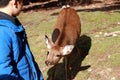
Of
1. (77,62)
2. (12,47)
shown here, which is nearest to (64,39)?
(77,62)

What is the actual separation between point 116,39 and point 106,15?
2.67 meters

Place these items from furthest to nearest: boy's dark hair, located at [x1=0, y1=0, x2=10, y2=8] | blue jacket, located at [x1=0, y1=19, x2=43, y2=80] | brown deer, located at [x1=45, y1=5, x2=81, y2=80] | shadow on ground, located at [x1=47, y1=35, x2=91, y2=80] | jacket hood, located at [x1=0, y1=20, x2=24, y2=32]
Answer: shadow on ground, located at [x1=47, y1=35, x2=91, y2=80] < brown deer, located at [x1=45, y1=5, x2=81, y2=80] < boy's dark hair, located at [x1=0, y1=0, x2=10, y2=8] < jacket hood, located at [x1=0, y1=20, x2=24, y2=32] < blue jacket, located at [x1=0, y1=19, x2=43, y2=80]

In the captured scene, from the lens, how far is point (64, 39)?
7.75m

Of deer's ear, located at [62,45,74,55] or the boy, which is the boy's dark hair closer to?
the boy

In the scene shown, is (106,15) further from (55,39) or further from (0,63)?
(0,63)

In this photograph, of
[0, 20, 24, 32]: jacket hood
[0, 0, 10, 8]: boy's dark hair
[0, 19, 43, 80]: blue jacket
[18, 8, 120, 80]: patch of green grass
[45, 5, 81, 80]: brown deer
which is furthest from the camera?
[18, 8, 120, 80]: patch of green grass

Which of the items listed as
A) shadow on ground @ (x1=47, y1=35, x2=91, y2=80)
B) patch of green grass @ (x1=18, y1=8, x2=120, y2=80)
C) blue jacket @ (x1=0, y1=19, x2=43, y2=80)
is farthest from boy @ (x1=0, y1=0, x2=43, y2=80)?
shadow on ground @ (x1=47, y1=35, x2=91, y2=80)

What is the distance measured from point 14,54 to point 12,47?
73mm

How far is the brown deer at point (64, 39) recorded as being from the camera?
7.27 meters

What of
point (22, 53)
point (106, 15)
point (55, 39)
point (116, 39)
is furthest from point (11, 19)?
point (106, 15)

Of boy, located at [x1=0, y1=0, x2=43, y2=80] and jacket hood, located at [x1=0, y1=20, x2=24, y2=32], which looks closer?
boy, located at [x1=0, y1=0, x2=43, y2=80]

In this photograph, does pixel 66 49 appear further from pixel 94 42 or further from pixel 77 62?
pixel 94 42

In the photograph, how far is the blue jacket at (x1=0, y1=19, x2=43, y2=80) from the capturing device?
3080mm

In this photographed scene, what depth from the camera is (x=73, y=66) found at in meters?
8.41
